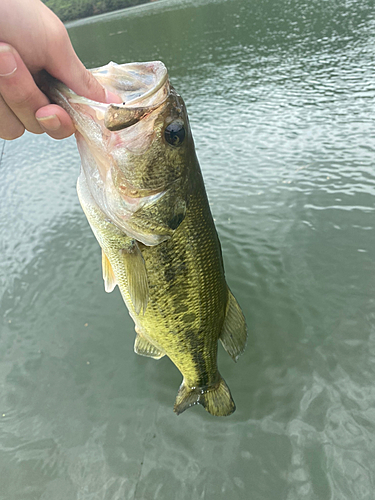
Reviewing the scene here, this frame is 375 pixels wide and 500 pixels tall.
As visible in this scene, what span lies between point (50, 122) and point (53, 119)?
0.02 meters

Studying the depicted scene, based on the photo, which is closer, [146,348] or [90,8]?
[146,348]

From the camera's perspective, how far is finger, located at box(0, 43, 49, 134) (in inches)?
47.5

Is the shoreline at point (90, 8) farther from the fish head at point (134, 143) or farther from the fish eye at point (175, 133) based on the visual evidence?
the fish eye at point (175, 133)

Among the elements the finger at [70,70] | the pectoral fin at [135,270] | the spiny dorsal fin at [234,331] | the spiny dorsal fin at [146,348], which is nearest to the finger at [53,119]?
the finger at [70,70]

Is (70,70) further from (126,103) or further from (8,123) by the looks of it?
(8,123)

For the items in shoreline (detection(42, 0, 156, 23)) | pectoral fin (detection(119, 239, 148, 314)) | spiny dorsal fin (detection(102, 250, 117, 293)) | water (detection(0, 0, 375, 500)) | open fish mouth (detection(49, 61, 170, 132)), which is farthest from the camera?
shoreline (detection(42, 0, 156, 23))

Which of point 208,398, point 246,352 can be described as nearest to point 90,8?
point 246,352

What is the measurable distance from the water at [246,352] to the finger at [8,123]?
2.90 m

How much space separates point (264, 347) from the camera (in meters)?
3.71

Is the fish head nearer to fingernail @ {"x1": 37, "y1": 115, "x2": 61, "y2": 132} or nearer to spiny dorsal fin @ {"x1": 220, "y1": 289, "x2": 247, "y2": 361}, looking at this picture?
fingernail @ {"x1": 37, "y1": 115, "x2": 61, "y2": 132}

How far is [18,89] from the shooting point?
129 centimetres

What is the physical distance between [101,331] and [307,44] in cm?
1644

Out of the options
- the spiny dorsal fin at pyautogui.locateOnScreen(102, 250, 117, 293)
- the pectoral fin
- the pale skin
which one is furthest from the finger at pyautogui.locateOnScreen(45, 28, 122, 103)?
the spiny dorsal fin at pyautogui.locateOnScreen(102, 250, 117, 293)

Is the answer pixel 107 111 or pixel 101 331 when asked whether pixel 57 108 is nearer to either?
pixel 107 111
